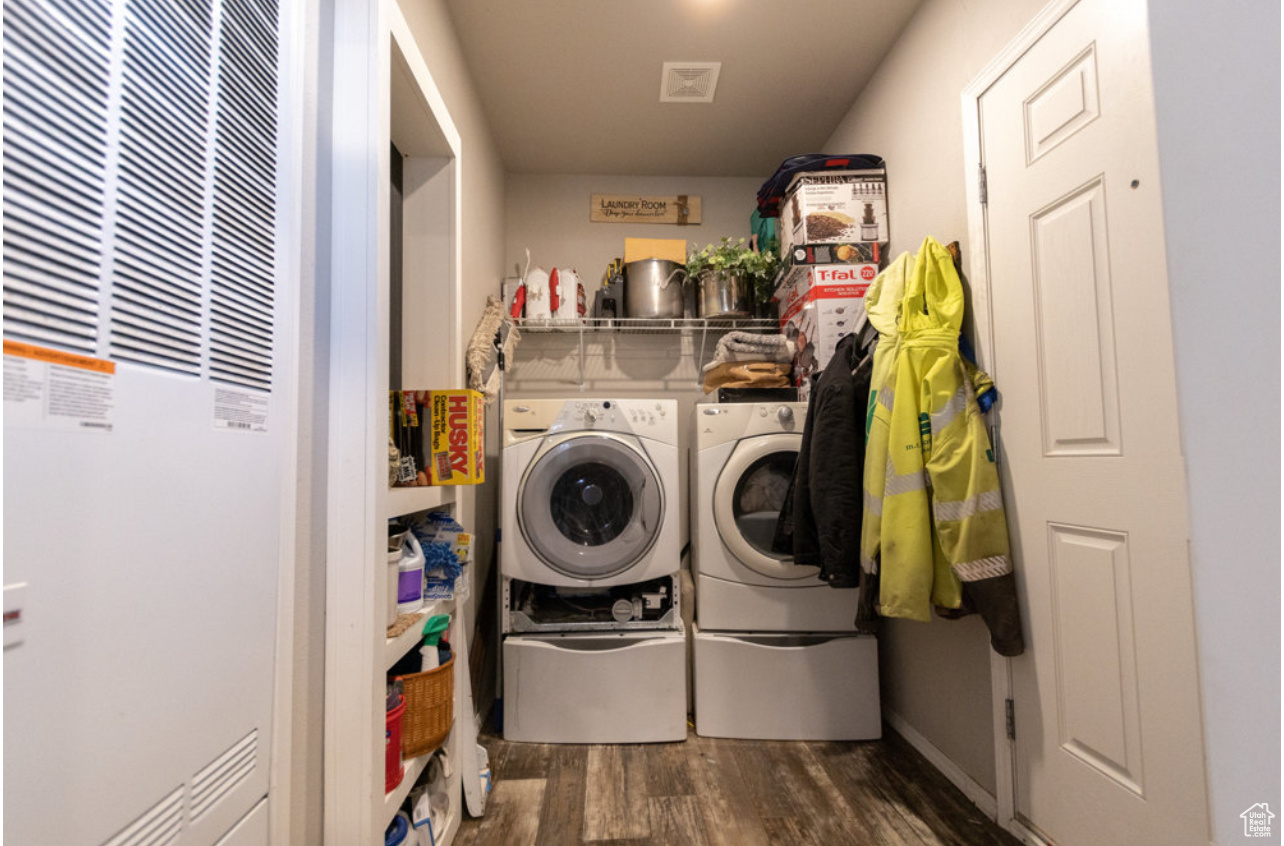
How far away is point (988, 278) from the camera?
64.9 inches

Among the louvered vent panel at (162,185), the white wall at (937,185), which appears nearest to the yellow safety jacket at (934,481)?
the white wall at (937,185)

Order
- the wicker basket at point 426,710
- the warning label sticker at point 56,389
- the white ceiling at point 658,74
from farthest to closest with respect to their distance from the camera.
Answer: the white ceiling at point 658,74 < the wicker basket at point 426,710 < the warning label sticker at point 56,389

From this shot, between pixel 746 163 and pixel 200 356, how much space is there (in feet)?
9.54

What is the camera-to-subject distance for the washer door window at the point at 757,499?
7.04ft

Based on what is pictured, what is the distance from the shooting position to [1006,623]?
1.49 meters

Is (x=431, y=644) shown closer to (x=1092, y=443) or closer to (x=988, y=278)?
(x=1092, y=443)

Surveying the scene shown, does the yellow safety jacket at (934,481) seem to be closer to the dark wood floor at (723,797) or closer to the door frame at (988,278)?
→ the door frame at (988,278)

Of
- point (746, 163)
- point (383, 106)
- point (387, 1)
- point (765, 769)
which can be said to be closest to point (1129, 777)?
point (765, 769)

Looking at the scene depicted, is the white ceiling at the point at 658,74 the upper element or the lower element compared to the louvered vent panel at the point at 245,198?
upper

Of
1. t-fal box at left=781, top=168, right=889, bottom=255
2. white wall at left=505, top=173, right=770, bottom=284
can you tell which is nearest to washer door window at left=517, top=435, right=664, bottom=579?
t-fal box at left=781, top=168, right=889, bottom=255

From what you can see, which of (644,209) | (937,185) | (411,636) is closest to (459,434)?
(411,636)

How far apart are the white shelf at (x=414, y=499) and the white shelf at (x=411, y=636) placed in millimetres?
238

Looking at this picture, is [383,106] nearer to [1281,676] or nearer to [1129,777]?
[1281,676]

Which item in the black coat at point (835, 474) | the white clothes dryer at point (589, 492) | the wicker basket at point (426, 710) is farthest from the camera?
the white clothes dryer at point (589, 492)
